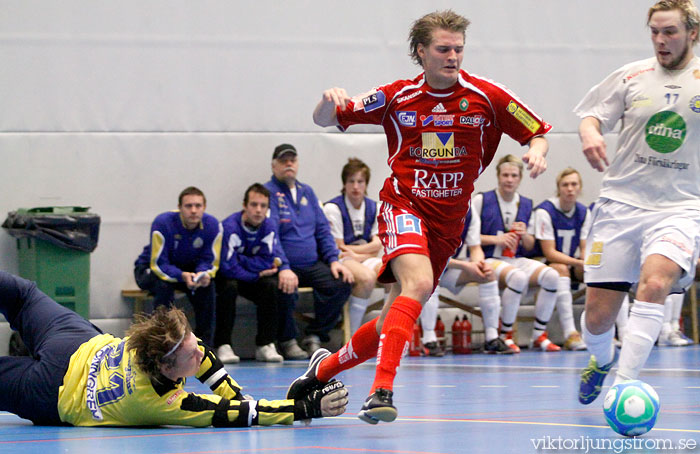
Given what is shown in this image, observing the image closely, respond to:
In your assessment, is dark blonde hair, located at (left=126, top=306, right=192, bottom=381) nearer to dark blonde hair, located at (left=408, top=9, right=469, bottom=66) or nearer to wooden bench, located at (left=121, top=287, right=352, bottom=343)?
dark blonde hair, located at (left=408, top=9, right=469, bottom=66)

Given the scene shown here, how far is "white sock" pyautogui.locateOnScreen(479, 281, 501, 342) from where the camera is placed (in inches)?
438

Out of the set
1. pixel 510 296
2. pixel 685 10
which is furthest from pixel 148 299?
pixel 685 10

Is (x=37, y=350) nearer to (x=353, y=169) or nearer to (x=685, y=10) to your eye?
(x=685, y=10)

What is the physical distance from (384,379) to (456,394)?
2.23m

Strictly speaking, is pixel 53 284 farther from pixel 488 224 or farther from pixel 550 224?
pixel 550 224

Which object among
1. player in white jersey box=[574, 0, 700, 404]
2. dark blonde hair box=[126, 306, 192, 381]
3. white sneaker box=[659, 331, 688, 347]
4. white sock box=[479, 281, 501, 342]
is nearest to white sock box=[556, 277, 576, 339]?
white sock box=[479, 281, 501, 342]

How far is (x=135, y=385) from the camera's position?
4.66 metres

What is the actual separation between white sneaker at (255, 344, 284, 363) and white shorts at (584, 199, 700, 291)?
211 inches

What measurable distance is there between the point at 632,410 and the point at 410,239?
1.42m

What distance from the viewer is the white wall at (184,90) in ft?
36.3

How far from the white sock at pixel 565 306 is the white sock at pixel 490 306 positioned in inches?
31.1

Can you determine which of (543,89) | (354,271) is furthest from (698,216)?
(543,89)

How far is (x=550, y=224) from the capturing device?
38.8 ft

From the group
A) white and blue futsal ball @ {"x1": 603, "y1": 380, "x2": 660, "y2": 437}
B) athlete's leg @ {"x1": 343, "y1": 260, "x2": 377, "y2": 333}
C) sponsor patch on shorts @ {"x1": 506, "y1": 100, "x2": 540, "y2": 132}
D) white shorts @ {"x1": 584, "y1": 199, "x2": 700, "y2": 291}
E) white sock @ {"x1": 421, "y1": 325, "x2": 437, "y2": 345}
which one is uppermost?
sponsor patch on shorts @ {"x1": 506, "y1": 100, "x2": 540, "y2": 132}
